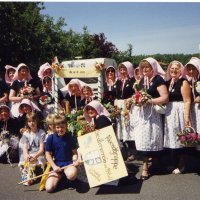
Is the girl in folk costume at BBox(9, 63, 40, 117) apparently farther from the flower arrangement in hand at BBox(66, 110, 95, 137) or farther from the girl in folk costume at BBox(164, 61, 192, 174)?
the girl in folk costume at BBox(164, 61, 192, 174)

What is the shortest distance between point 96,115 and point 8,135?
7.22ft

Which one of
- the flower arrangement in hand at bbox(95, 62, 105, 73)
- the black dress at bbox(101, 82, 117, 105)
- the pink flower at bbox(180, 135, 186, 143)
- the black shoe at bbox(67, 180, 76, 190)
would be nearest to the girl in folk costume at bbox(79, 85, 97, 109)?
the black dress at bbox(101, 82, 117, 105)

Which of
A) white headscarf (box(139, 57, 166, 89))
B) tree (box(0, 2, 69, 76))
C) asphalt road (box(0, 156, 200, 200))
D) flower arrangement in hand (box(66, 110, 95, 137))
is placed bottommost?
asphalt road (box(0, 156, 200, 200))

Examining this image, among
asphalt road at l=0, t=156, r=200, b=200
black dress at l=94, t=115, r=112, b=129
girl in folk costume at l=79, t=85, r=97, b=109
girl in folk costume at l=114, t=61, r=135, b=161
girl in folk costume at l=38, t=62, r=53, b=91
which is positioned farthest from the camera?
girl in folk costume at l=38, t=62, r=53, b=91

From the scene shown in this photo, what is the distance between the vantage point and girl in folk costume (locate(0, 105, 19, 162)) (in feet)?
22.2

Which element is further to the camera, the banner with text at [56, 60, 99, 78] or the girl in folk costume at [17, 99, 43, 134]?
the banner with text at [56, 60, 99, 78]

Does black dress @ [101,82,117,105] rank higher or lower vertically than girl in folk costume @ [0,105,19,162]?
higher

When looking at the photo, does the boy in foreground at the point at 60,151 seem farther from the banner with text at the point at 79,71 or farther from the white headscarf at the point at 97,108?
the banner with text at the point at 79,71

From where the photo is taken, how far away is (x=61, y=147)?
536cm

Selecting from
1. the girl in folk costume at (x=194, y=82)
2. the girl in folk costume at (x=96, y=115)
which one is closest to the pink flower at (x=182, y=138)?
the girl in folk costume at (x=194, y=82)

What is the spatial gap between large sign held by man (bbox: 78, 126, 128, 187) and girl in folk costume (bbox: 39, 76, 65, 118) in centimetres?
212

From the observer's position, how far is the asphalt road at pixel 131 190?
482 centimetres

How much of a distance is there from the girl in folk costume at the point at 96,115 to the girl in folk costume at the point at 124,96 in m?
0.61

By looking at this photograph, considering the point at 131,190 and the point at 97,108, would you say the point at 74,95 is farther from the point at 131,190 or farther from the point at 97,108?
the point at 131,190
